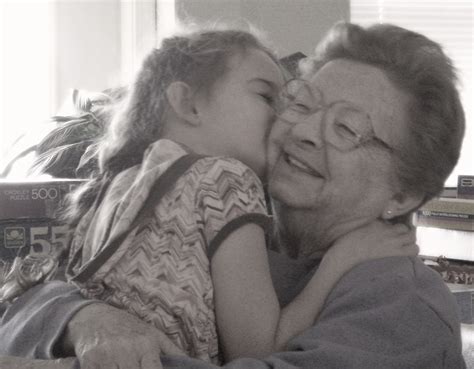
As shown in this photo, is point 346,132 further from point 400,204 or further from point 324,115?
point 400,204

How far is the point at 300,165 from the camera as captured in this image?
4.35 feet

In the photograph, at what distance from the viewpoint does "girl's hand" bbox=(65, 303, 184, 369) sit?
109 centimetres

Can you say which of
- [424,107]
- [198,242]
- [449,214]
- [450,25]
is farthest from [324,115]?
[450,25]

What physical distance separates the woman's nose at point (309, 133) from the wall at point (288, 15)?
1.46m

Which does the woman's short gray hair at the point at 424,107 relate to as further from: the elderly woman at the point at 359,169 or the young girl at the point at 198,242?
the young girl at the point at 198,242

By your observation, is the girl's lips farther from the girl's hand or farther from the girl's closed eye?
the girl's hand

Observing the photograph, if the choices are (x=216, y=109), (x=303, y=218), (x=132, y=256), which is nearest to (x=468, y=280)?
(x=303, y=218)

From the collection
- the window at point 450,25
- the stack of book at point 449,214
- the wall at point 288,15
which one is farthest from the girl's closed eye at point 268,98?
the window at point 450,25

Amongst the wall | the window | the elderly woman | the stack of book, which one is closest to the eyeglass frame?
the elderly woman

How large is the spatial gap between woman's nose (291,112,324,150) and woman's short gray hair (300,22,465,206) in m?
0.13

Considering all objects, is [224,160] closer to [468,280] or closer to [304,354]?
[304,354]

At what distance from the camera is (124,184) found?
1.28 metres

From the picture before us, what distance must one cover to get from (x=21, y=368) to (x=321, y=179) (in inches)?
21.6

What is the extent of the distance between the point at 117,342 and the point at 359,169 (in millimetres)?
494
